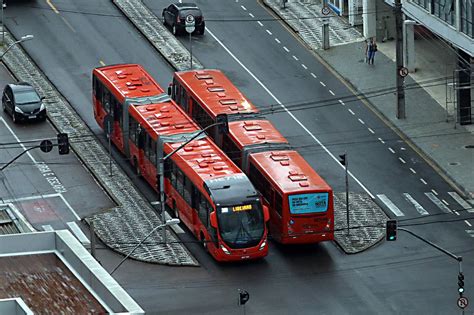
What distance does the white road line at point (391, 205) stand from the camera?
89750 mm

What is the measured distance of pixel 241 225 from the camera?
8319 centimetres

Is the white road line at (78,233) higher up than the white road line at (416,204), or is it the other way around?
the white road line at (78,233)

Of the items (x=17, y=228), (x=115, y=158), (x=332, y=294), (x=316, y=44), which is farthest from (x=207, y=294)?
(x=316, y=44)

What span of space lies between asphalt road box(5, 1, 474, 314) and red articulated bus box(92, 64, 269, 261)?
1.63 m

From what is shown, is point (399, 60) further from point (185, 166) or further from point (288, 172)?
point (185, 166)

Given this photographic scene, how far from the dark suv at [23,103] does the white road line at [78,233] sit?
13715 millimetres

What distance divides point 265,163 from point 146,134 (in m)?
8.60

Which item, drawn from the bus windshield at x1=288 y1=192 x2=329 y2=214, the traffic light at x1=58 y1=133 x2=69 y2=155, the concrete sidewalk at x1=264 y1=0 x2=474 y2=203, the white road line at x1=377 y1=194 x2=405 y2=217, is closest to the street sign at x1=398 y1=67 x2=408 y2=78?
the concrete sidewalk at x1=264 y1=0 x2=474 y2=203

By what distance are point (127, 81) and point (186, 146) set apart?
10.7 meters

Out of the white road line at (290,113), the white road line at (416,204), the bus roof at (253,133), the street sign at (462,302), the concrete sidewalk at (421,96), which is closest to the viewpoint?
the street sign at (462,302)

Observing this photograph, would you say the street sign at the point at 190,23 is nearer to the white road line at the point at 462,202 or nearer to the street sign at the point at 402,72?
the street sign at the point at 402,72

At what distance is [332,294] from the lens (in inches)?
3182

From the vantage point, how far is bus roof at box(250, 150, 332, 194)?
84250 mm

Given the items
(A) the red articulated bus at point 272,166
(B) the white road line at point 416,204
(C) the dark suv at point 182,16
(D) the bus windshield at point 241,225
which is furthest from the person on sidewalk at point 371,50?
(D) the bus windshield at point 241,225
